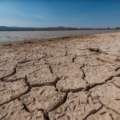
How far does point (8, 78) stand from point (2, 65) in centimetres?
54

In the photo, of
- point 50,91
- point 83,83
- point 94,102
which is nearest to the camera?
point 94,102

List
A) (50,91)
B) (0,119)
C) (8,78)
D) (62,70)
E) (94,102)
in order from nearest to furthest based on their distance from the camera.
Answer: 1. (0,119)
2. (94,102)
3. (50,91)
4. (8,78)
5. (62,70)

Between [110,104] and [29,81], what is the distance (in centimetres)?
99

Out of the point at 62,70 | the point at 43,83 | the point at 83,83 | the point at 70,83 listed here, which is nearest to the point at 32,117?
the point at 43,83

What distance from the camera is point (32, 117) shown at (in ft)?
2.46

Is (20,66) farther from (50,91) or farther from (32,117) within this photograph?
(32,117)

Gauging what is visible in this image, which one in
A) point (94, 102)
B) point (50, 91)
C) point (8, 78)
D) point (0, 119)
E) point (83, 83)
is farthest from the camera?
point (8, 78)

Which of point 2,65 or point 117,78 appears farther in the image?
point 2,65

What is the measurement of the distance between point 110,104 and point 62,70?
2.73ft

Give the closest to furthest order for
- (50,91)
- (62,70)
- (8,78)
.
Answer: (50,91) → (8,78) → (62,70)

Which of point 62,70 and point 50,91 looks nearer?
point 50,91

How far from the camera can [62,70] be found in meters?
1.51

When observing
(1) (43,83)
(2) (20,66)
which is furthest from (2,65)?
(1) (43,83)

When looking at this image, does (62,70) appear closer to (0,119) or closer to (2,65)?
(0,119)
